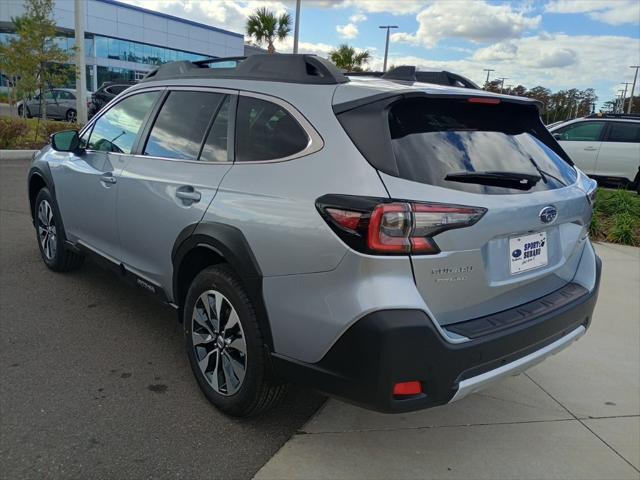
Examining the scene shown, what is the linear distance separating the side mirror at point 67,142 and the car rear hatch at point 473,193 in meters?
2.80

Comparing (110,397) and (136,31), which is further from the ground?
(136,31)

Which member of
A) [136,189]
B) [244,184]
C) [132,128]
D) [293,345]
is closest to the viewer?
[293,345]

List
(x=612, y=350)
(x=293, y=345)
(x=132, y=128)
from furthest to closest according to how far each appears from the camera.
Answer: (x=612, y=350), (x=132, y=128), (x=293, y=345)

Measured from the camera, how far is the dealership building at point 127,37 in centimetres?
4466

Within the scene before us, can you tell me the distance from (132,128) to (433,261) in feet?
8.34

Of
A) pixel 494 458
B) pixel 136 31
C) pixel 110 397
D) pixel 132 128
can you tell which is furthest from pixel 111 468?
pixel 136 31

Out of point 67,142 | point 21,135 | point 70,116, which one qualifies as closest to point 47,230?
point 67,142

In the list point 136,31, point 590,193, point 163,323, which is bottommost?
point 163,323

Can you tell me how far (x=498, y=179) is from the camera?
2.45 m

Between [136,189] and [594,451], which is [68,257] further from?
[594,451]

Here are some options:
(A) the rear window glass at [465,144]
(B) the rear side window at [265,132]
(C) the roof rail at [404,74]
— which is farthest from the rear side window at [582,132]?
(B) the rear side window at [265,132]

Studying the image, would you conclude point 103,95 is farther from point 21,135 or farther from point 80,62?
point 21,135

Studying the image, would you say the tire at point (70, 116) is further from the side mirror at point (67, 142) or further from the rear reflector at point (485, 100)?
the rear reflector at point (485, 100)

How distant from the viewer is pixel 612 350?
4.07 m
